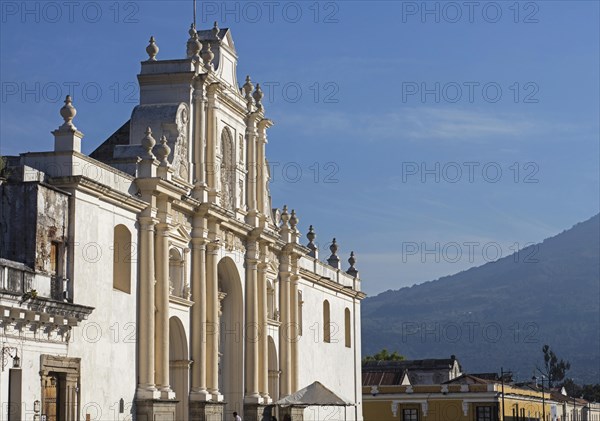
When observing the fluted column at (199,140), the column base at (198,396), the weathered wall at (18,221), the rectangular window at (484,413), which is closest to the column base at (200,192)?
the fluted column at (199,140)

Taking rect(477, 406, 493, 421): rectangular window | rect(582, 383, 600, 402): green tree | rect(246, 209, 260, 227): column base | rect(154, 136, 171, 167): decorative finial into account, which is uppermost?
rect(154, 136, 171, 167): decorative finial

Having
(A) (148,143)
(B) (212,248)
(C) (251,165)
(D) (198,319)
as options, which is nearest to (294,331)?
(C) (251,165)

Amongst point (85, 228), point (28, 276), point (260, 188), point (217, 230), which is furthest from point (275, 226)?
point (28, 276)

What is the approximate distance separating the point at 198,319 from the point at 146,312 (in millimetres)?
4016

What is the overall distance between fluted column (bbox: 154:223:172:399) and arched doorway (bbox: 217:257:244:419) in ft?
23.0

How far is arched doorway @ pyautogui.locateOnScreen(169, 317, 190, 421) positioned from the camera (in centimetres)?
3531

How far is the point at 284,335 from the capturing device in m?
44.5

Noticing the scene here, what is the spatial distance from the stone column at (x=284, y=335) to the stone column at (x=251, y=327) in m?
3.31

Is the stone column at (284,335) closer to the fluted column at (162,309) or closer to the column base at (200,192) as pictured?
the column base at (200,192)

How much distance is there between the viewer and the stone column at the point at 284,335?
44.4 meters

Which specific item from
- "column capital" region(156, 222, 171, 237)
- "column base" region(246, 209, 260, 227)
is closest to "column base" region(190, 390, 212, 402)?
"column capital" region(156, 222, 171, 237)

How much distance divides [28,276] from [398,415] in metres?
37.2

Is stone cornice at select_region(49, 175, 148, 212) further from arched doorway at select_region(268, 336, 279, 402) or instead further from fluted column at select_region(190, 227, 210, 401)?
arched doorway at select_region(268, 336, 279, 402)

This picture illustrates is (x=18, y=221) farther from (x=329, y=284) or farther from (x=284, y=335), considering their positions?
(x=329, y=284)
